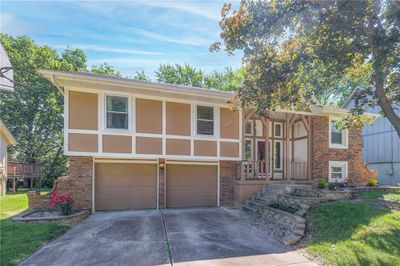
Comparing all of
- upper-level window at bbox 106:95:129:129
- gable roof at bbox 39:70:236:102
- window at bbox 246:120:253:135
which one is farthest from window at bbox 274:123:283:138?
upper-level window at bbox 106:95:129:129

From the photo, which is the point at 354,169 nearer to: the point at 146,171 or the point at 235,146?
the point at 235,146

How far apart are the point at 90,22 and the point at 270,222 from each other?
9594 mm

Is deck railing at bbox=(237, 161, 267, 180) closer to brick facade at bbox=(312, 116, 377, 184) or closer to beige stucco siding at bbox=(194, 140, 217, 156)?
beige stucco siding at bbox=(194, 140, 217, 156)

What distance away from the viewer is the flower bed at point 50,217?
783cm

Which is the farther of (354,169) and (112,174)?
(354,169)

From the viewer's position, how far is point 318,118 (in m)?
12.5

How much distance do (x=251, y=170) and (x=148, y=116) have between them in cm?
543

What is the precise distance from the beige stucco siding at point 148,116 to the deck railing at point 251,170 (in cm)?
405

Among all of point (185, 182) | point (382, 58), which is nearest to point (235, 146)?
point (185, 182)

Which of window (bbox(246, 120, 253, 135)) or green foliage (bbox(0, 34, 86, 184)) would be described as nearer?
window (bbox(246, 120, 253, 135))

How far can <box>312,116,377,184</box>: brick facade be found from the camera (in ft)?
40.1

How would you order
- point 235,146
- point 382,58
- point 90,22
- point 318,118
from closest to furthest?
point 382,58 < point 90,22 < point 235,146 < point 318,118

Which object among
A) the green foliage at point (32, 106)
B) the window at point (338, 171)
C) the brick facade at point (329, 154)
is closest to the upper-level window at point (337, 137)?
the brick facade at point (329, 154)

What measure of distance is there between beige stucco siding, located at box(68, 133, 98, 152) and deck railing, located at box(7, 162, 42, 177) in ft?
28.6
